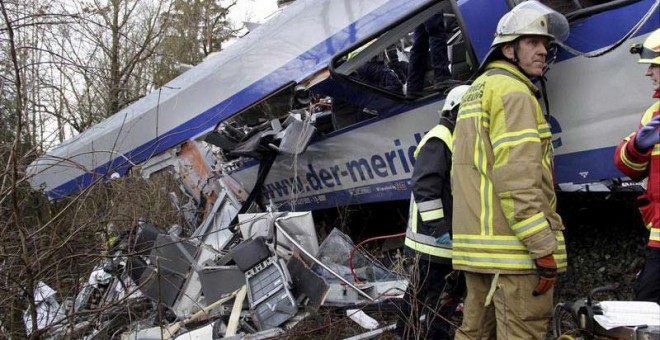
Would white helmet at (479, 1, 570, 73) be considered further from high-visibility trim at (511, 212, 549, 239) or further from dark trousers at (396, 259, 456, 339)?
dark trousers at (396, 259, 456, 339)

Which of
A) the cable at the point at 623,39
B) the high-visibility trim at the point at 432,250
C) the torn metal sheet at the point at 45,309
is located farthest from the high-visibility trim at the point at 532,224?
the torn metal sheet at the point at 45,309

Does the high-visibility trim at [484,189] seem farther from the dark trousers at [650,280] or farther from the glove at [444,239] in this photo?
the dark trousers at [650,280]

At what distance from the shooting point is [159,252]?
4.75 m

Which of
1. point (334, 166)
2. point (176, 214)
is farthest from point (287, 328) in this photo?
point (176, 214)

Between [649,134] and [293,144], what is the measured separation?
10.3 feet

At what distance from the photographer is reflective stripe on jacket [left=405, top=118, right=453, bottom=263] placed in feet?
9.85

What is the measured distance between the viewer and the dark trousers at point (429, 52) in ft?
13.4

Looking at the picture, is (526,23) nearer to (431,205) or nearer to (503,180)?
(503,180)

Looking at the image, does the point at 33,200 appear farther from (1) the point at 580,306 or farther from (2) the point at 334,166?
(1) the point at 580,306

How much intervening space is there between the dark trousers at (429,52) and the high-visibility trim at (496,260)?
1.80 m

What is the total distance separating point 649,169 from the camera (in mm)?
2639

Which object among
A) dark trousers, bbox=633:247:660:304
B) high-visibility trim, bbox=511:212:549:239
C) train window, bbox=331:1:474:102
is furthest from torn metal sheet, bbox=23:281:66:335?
dark trousers, bbox=633:247:660:304

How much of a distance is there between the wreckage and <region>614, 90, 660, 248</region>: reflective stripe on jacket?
475mm

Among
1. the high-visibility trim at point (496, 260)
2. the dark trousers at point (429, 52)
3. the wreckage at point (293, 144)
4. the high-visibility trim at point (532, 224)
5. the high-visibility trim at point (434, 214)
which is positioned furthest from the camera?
the dark trousers at point (429, 52)
